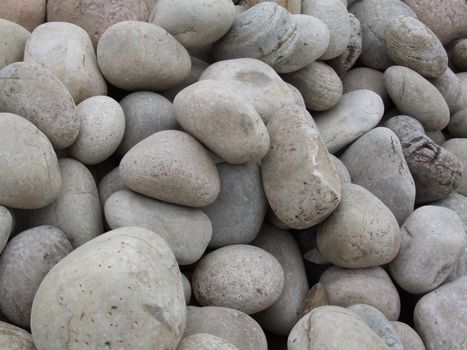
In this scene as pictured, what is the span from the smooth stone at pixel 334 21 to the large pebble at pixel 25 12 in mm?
1084

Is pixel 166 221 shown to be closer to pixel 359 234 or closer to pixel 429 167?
pixel 359 234

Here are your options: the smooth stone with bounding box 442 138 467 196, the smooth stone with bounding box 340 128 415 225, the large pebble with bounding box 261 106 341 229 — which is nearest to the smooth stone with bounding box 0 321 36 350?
the large pebble with bounding box 261 106 341 229

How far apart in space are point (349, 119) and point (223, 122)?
0.77m

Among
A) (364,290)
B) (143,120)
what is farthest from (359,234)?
(143,120)

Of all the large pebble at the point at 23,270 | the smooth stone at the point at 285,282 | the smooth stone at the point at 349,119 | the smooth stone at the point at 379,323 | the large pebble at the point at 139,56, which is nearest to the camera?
the large pebble at the point at 23,270

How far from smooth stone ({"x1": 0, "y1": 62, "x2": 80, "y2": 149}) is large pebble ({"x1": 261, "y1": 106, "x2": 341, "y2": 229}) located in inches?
23.9

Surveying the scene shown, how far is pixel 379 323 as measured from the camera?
1563 millimetres

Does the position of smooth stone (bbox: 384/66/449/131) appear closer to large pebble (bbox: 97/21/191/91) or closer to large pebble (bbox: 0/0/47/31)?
large pebble (bbox: 97/21/191/91)

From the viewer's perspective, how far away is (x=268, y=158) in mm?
1804

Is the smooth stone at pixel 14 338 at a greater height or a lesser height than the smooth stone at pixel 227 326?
greater

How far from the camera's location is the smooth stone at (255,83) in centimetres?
195

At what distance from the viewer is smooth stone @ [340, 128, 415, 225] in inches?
79.2

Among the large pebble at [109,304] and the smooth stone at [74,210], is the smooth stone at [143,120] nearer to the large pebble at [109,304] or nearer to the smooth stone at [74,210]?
the smooth stone at [74,210]

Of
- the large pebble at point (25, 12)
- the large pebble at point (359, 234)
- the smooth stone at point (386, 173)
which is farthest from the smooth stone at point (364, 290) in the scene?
the large pebble at point (25, 12)
